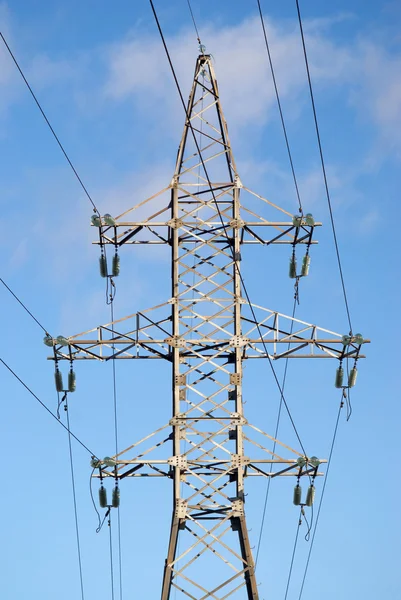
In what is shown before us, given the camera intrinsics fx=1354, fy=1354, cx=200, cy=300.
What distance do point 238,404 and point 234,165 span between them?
6.77m

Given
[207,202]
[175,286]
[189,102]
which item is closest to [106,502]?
[175,286]

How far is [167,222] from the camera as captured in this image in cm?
3694

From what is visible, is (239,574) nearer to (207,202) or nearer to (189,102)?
(207,202)

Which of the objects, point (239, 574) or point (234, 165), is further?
point (234, 165)

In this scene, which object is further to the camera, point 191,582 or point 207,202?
point 207,202

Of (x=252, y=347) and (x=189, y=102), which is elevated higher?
(x=189, y=102)

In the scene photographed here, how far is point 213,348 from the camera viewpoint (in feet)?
118

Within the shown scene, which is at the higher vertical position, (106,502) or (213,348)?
(213,348)

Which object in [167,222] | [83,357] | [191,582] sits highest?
[167,222]

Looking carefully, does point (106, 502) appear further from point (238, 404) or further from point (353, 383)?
point (353, 383)

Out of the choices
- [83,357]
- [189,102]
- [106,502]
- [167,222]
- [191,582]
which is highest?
[189,102]

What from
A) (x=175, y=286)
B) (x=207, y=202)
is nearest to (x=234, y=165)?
(x=207, y=202)

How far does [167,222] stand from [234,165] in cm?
251

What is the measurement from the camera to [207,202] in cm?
3712
